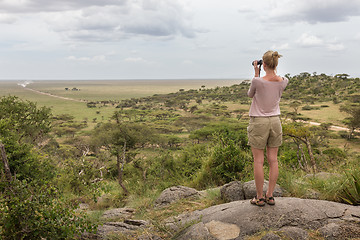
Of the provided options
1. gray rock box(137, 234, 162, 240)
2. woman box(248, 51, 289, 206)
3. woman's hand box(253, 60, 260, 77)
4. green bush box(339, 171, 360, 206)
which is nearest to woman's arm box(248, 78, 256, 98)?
woman box(248, 51, 289, 206)

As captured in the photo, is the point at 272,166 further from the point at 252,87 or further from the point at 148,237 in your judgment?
the point at 148,237

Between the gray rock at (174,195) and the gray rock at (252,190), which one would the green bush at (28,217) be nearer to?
the gray rock at (174,195)

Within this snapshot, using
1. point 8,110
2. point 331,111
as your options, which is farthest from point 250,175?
point 331,111

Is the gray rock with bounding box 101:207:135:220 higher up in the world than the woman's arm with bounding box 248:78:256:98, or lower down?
lower down

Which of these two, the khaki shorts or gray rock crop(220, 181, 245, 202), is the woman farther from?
gray rock crop(220, 181, 245, 202)

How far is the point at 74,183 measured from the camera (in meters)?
15.4

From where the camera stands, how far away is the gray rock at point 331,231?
3.43 metres

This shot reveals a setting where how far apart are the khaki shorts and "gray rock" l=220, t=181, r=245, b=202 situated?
4.92 ft

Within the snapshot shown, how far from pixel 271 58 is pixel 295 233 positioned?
2349mm

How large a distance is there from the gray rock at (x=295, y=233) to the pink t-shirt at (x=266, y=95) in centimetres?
155

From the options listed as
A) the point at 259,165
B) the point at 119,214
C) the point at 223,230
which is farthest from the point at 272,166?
the point at 119,214

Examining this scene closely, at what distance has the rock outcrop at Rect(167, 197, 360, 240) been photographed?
3.51m

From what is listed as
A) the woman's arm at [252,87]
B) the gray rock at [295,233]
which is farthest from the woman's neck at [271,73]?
the gray rock at [295,233]

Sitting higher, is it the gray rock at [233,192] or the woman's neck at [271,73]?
the woman's neck at [271,73]
